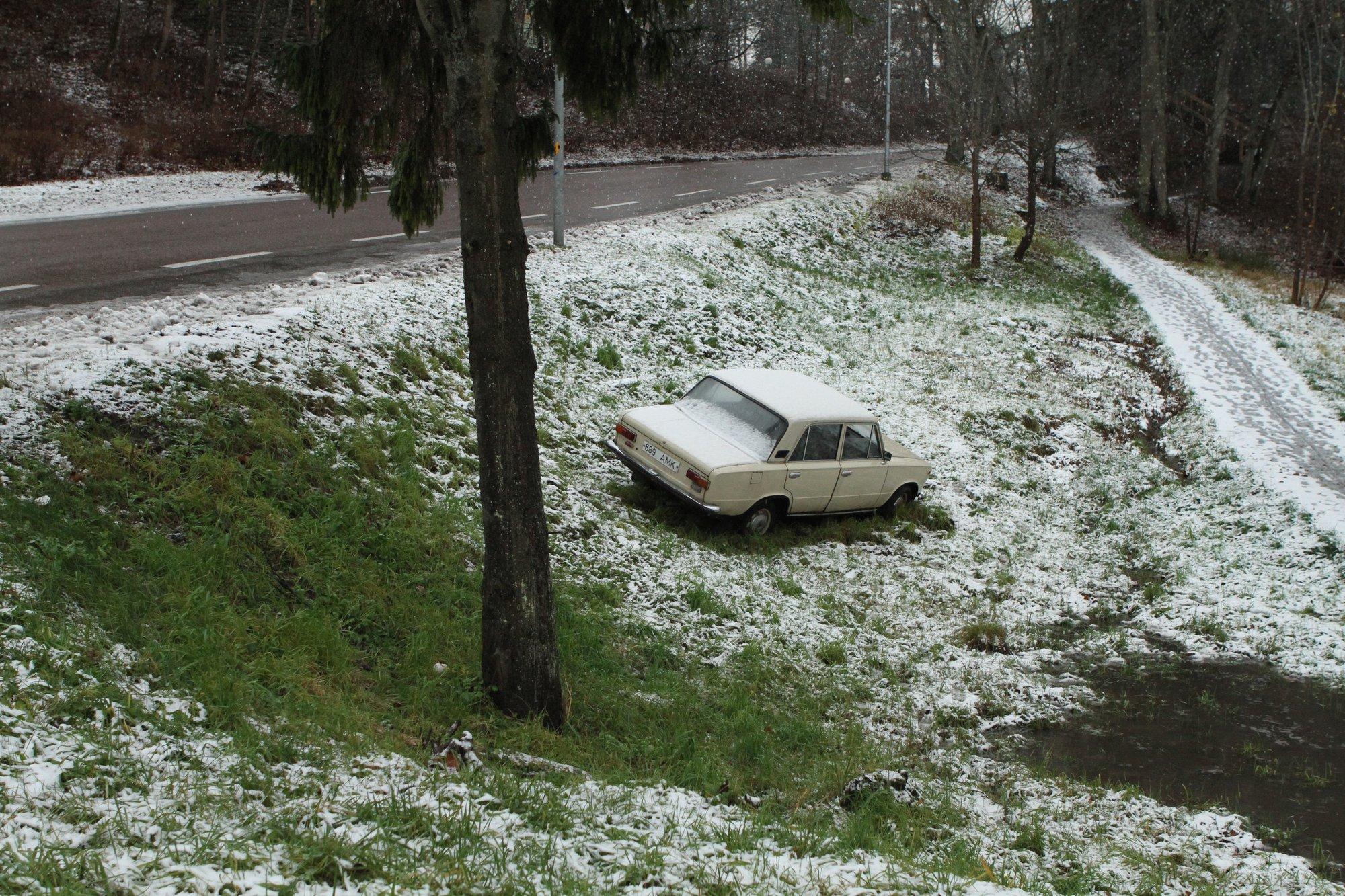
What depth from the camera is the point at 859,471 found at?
11.7 m

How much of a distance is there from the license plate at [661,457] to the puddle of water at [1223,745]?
14.4ft

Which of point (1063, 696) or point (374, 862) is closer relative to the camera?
point (374, 862)

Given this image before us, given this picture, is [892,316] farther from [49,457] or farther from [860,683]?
[49,457]

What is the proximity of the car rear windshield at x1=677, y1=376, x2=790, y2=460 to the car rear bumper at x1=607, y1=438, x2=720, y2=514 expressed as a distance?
91 cm

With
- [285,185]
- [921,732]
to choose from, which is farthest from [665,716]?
[285,185]

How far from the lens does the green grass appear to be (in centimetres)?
577

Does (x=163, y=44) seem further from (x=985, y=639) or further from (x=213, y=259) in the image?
(x=985, y=639)

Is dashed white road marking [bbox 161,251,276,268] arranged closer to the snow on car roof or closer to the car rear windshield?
the car rear windshield

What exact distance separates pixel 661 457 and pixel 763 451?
1163mm

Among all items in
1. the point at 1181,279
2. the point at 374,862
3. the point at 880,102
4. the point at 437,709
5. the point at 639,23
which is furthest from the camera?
the point at 880,102

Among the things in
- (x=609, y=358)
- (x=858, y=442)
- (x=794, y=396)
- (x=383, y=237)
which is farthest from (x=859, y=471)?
(x=383, y=237)

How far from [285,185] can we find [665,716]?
18.4 metres

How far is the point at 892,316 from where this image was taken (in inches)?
849

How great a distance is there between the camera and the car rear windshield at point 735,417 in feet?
35.8
